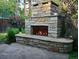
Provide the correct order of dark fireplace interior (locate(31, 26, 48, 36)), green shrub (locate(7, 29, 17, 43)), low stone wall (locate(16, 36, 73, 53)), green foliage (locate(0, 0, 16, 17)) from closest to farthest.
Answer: low stone wall (locate(16, 36, 73, 53)) < dark fireplace interior (locate(31, 26, 48, 36)) < green shrub (locate(7, 29, 17, 43)) < green foliage (locate(0, 0, 16, 17))

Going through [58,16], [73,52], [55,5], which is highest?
[55,5]

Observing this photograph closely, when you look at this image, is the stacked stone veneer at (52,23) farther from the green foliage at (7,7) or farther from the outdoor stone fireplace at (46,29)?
the green foliage at (7,7)

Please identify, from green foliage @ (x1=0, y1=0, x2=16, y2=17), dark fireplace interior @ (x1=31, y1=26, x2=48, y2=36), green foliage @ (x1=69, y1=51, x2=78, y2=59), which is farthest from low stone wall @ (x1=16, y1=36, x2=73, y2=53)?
green foliage @ (x1=0, y1=0, x2=16, y2=17)

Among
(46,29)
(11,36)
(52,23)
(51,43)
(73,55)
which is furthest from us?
(11,36)

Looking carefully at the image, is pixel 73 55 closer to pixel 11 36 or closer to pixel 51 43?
pixel 51 43

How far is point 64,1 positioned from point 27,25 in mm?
2244

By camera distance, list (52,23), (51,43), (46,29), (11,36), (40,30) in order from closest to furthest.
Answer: (51,43), (52,23), (46,29), (40,30), (11,36)

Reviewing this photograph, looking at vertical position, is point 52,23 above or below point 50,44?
above

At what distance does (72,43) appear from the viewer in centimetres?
613

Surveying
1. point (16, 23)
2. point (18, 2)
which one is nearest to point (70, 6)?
point (16, 23)

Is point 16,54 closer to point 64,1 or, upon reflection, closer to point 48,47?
point 48,47

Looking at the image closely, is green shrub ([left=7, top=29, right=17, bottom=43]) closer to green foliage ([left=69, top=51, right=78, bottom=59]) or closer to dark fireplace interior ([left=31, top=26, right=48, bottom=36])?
dark fireplace interior ([left=31, top=26, right=48, bottom=36])

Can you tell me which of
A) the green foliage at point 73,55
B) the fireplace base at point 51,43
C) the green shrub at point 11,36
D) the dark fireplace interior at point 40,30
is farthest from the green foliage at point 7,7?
the green foliage at point 73,55

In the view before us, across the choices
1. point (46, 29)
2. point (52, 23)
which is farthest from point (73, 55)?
point (46, 29)
